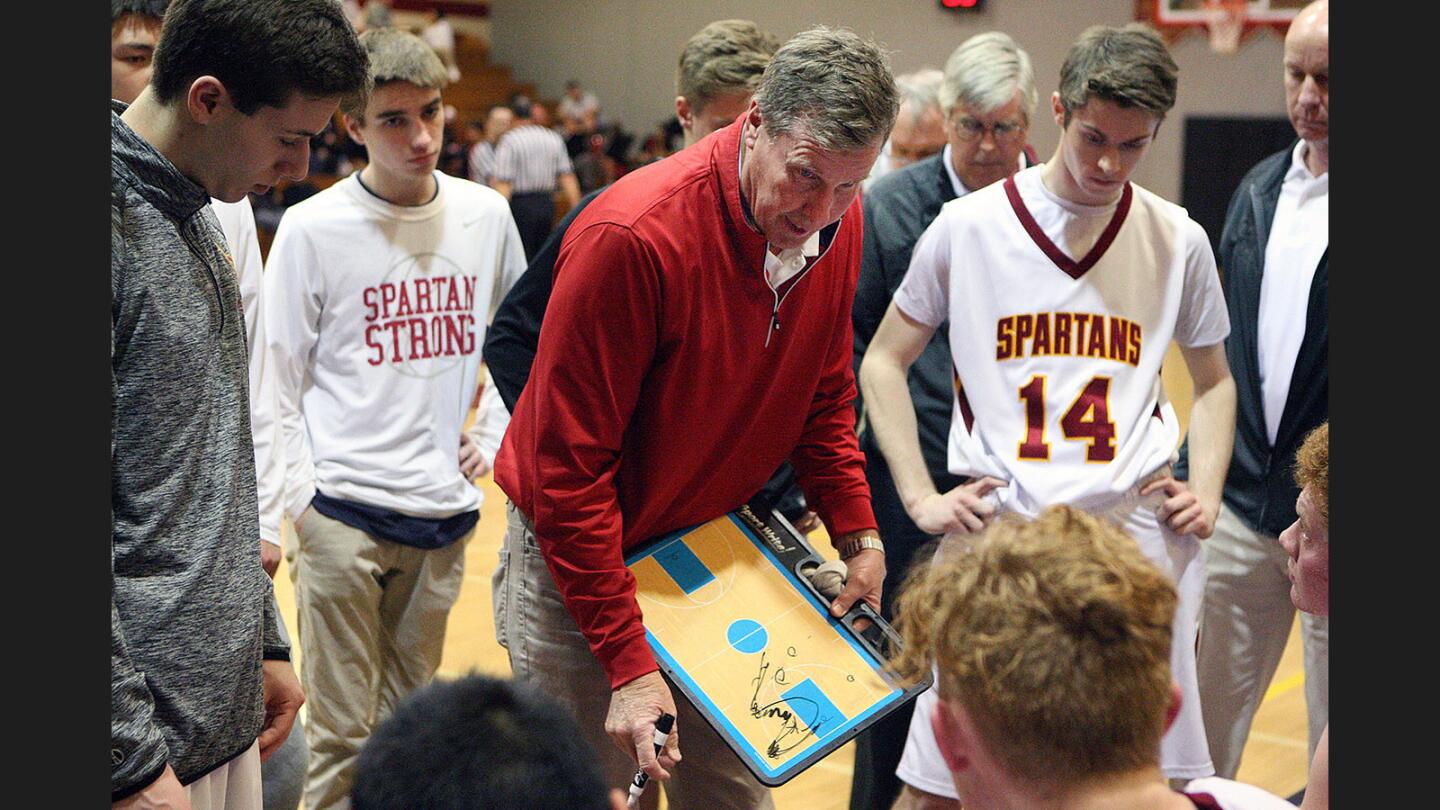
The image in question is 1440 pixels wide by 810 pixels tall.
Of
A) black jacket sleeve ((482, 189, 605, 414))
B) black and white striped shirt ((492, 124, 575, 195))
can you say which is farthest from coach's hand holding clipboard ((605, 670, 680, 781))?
black and white striped shirt ((492, 124, 575, 195))

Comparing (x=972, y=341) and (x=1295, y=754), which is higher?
(x=972, y=341)

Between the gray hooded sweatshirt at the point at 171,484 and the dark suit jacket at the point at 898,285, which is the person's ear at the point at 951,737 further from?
the dark suit jacket at the point at 898,285

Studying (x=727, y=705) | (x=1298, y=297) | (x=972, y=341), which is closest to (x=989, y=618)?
(x=727, y=705)

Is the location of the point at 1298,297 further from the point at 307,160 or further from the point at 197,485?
the point at 197,485

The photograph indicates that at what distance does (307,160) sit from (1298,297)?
7.88ft

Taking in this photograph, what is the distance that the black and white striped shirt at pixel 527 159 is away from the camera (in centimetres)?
1346

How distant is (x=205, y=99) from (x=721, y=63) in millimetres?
1638

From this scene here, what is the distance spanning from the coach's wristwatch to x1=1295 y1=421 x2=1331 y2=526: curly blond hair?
77cm

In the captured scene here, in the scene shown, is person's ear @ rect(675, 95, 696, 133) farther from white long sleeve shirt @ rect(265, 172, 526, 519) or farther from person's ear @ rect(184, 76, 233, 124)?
person's ear @ rect(184, 76, 233, 124)

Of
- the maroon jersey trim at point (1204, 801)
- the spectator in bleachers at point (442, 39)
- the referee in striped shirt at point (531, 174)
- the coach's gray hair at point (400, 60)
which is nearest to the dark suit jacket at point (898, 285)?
the coach's gray hair at point (400, 60)

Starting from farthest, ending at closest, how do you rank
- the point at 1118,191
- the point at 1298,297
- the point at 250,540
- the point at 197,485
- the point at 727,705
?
the point at 1298,297, the point at 1118,191, the point at 727,705, the point at 250,540, the point at 197,485

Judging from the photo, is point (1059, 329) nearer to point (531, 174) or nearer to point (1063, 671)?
point (1063, 671)

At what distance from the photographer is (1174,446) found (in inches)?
115

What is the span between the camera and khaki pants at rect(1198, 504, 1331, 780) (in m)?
3.35
